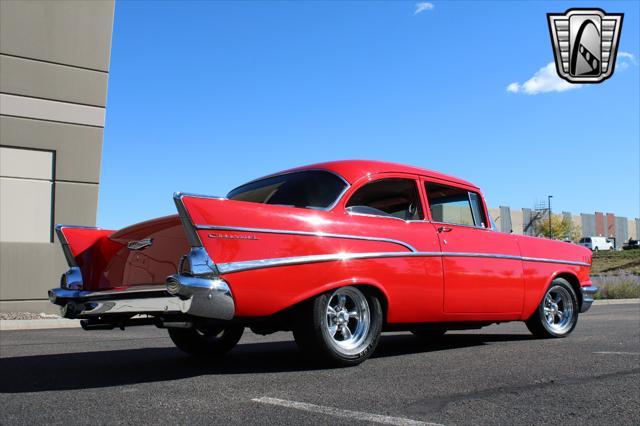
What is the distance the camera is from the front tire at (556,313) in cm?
729

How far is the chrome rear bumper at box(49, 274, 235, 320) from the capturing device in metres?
4.21

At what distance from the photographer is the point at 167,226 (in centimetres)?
487

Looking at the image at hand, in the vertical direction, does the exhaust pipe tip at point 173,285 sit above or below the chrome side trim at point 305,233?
below

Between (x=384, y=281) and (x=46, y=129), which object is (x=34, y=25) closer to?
(x=46, y=129)

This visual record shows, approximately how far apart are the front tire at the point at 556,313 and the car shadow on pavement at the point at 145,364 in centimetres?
52

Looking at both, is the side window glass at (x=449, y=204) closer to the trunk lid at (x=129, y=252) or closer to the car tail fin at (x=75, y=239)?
the trunk lid at (x=129, y=252)

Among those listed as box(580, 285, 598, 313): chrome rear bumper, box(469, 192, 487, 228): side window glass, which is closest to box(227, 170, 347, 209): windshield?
box(469, 192, 487, 228): side window glass

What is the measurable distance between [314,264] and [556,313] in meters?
4.19

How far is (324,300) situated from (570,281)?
435cm

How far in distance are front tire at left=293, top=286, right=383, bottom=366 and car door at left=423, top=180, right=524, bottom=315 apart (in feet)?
3.35

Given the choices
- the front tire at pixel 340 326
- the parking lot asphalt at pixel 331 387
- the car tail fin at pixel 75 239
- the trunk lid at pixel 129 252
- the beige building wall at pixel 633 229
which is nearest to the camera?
the parking lot asphalt at pixel 331 387

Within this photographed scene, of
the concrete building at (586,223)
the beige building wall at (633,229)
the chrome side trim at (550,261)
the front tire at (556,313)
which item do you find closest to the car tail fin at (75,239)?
the chrome side trim at (550,261)

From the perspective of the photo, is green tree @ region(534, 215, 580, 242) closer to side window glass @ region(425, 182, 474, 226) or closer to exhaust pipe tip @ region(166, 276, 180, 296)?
side window glass @ region(425, 182, 474, 226)

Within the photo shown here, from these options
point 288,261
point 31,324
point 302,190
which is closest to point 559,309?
point 302,190
